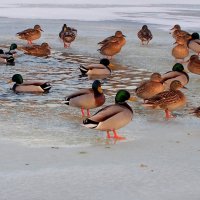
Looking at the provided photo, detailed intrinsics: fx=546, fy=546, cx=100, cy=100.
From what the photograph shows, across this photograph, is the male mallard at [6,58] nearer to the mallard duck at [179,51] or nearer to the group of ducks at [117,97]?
the group of ducks at [117,97]

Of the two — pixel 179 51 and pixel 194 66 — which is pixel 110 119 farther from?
pixel 179 51

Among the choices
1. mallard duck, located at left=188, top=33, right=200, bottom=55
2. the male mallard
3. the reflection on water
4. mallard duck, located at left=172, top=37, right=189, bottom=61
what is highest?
mallard duck, located at left=188, top=33, right=200, bottom=55

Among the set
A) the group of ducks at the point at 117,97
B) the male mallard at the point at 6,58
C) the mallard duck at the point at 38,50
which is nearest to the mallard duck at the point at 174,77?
the group of ducks at the point at 117,97

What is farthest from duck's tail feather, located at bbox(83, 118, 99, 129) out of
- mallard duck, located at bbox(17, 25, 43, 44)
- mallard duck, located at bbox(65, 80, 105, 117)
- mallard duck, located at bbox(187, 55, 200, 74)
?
mallard duck, located at bbox(17, 25, 43, 44)

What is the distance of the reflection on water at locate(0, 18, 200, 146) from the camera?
24.3 feet

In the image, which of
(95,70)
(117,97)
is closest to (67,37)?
(95,70)

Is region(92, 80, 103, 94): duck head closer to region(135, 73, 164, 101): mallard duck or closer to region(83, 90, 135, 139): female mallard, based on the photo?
region(83, 90, 135, 139): female mallard

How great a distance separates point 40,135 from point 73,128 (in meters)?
0.61

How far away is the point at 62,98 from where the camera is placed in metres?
9.94

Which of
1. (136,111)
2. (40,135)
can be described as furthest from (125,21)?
(40,135)

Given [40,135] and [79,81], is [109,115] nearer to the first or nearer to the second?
[40,135]

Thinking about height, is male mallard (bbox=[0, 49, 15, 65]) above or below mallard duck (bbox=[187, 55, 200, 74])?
below

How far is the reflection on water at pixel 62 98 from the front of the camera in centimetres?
742

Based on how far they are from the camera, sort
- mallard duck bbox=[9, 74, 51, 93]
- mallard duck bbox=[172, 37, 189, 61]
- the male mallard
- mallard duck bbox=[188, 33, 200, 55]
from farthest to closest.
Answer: mallard duck bbox=[188, 33, 200, 55], mallard duck bbox=[172, 37, 189, 61], the male mallard, mallard duck bbox=[9, 74, 51, 93]
